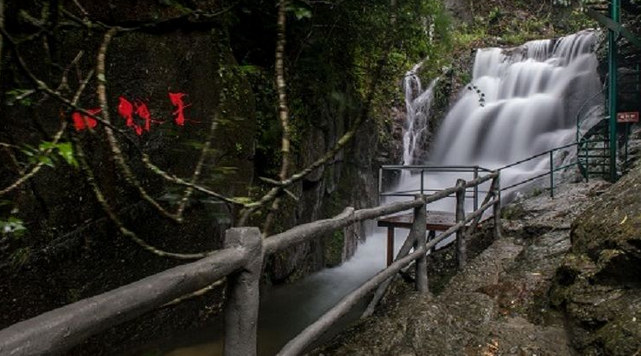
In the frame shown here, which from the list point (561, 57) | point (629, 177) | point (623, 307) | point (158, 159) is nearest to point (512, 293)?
point (623, 307)

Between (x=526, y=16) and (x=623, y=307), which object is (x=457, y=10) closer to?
(x=526, y=16)

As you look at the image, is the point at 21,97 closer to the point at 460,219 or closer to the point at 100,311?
the point at 100,311

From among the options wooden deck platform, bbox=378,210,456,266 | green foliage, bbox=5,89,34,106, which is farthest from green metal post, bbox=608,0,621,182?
green foliage, bbox=5,89,34,106

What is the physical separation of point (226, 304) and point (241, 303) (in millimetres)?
71

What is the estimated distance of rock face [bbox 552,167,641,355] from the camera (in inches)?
101

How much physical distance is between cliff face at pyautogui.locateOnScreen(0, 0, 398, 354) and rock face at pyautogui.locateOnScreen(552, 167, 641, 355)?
231cm

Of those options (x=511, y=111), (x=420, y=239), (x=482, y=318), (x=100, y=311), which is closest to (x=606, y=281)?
(x=482, y=318)

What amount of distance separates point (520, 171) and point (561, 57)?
6.78 meters

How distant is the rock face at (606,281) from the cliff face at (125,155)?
2.31 metres

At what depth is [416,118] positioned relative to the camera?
591 inches

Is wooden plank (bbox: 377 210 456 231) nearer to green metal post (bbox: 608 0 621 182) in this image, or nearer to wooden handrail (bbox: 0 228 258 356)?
green metal post (bbox: 608 0 621 182)

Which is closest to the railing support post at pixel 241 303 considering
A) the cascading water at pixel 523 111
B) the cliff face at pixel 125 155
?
the cliff face at pixel 125 155

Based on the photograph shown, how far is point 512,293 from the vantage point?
3.80 m

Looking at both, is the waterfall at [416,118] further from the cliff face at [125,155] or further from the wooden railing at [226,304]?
the wooden railing at [226,304]
